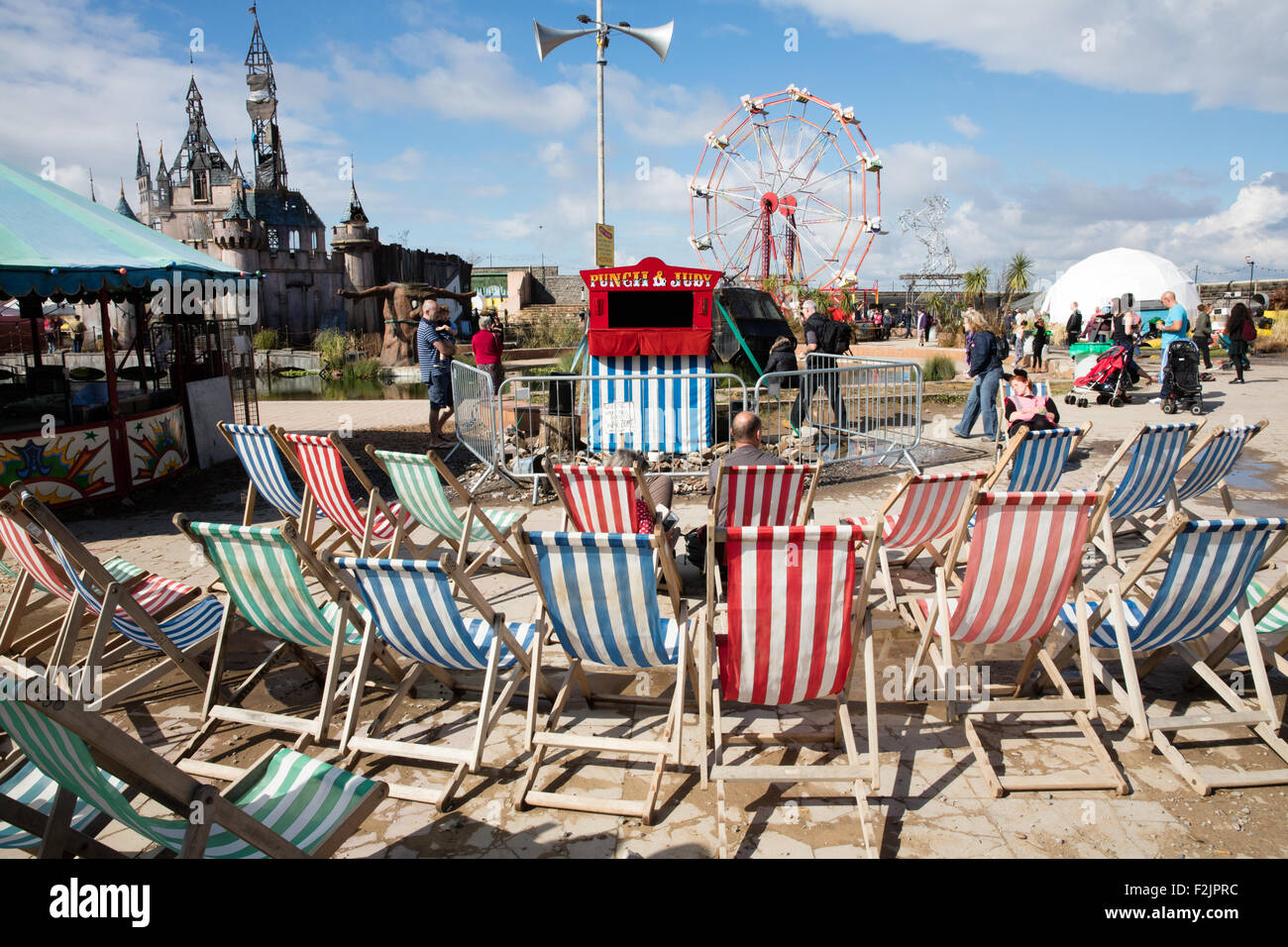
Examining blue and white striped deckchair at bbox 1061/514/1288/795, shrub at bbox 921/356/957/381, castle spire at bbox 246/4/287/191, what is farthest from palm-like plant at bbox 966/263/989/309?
castle spire at bbox 246/4/287/191

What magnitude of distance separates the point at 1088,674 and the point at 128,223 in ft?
32.7

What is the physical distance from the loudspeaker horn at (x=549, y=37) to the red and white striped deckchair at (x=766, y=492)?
9667 mm

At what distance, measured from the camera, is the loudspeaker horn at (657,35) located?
12.5 meters

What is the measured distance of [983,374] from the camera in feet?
33.0

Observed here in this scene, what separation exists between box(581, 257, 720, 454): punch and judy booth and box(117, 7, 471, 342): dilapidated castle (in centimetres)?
1321

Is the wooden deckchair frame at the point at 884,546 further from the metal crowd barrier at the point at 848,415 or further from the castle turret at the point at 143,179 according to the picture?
the castle turret at the point at 143,179

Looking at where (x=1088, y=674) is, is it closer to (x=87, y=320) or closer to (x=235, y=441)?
(x=235, y=441)

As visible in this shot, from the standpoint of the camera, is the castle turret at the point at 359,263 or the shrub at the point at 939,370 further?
the castle turret at the point at 359,263

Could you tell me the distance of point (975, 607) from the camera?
3.35 m

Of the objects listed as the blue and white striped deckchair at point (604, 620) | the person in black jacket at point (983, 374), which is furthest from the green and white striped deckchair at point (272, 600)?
the person in black jacket at point (983, 374)

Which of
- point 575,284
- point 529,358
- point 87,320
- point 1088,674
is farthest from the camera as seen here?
point 575,284

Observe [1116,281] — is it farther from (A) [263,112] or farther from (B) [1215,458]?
(A) [263,112]

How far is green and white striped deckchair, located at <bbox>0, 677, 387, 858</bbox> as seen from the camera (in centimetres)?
187
